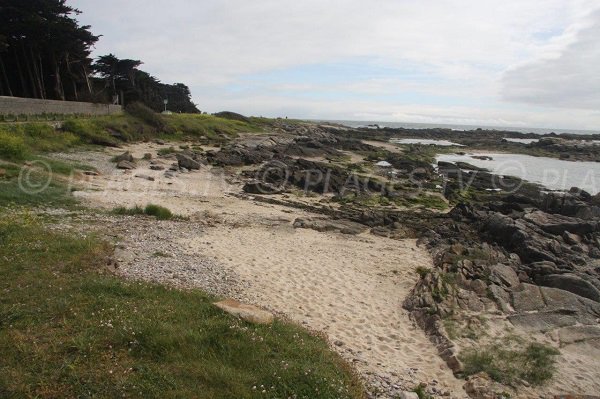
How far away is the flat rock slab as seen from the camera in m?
8.52

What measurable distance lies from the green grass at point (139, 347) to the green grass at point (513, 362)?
11.2 feet

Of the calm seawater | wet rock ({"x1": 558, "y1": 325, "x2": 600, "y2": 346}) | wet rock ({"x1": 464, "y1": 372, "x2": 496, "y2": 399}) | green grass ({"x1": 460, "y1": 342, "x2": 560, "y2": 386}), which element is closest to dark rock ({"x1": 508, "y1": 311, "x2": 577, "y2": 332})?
wet rock ({"x1": 558, "y1": 325, "x2": 600, "y2": 346})

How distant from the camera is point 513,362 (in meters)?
9.23

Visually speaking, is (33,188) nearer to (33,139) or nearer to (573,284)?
(33,139)

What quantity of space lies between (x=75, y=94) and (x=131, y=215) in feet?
127

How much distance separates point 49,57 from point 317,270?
4215 centimetres

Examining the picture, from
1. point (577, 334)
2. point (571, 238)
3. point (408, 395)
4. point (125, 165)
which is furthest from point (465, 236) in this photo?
point (125, 165)

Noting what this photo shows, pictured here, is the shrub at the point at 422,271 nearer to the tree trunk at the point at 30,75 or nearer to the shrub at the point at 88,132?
the shrub at the point at 88,132

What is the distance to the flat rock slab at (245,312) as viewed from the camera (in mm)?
8523

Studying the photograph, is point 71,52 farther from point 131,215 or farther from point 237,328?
point 237,328

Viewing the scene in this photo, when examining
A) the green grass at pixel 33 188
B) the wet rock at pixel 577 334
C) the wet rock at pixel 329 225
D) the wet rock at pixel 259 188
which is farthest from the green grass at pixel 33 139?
the wet rock at pixel 577 334

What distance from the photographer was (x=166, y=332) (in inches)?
295

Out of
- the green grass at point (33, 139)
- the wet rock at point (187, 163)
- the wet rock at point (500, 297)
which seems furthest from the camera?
the wet rock at point (187, 163)

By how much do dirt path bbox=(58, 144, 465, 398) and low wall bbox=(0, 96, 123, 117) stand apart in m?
14.8
